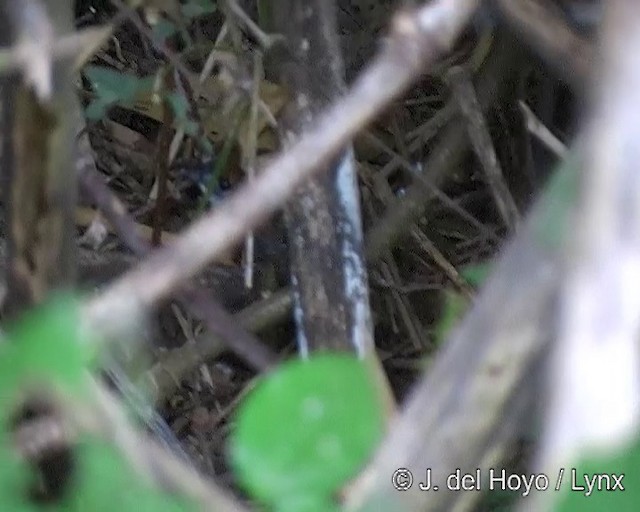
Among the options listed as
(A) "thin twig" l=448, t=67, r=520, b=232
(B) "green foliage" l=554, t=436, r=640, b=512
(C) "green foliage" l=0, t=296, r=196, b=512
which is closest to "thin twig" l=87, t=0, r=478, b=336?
(C) "green foliage" l=0, t=296, r=196, b=512

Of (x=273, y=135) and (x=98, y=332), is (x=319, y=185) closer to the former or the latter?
(x=273, y=135)

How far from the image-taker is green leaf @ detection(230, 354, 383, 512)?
0.30 meters

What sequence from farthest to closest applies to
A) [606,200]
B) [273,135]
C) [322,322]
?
[273,135]
[322,322]
[606,200]

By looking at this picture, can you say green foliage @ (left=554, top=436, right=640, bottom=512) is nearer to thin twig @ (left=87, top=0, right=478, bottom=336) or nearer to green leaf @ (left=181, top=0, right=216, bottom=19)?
thin twig @ (left=87, top=0, right=478, bottom=336)

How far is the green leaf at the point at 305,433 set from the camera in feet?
0.99

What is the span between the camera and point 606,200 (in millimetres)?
237

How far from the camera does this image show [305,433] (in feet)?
1.00

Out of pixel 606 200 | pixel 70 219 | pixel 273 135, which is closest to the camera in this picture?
pixel 606 200

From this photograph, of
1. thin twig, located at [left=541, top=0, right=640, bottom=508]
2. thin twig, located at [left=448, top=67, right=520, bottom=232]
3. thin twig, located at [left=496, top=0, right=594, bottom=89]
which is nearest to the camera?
thin twig, located at [left=541, top=0, right=640, bottom=508]

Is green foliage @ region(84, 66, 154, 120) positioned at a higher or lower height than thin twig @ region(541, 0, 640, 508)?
lower

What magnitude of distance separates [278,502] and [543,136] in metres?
0.24

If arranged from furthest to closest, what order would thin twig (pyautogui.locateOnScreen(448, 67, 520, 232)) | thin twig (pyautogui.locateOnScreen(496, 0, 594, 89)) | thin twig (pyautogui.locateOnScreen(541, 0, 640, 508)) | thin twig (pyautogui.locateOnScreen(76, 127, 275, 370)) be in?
1. thin twig (pyautogui.locateOnScreen(448, 67, 520, 232))
2. thin twig (pyautogui.locateOnScreen(76, 127, 275, 370))
3. thin twig (pyautogui.locateOnScreen(496, 0, 594, 89))
4. thin twig (pyautogui.locateOnScreen(541, 0, 640, 508))

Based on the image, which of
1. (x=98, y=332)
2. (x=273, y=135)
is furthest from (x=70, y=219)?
(x=273, y=135)

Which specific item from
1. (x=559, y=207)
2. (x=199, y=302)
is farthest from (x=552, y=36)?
(x=199, y=302)
